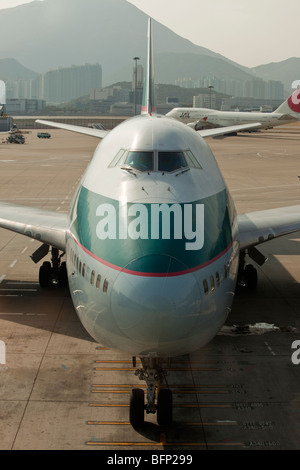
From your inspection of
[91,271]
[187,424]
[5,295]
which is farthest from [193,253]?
[5,295]

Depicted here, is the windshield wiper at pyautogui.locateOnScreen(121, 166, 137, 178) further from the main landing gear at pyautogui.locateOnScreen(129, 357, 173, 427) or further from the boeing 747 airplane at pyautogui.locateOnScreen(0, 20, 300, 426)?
the main landing gear at pyautogui.locateOnScreen(129, 357, 173, 427)

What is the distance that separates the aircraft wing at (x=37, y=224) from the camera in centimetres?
2079

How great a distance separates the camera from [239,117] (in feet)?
455

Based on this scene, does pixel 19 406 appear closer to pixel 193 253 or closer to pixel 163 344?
pixel 163 344

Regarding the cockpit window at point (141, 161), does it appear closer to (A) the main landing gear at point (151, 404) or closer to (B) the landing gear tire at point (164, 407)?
(A) the main landing gear at point (151, 404)

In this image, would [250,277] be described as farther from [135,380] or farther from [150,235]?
[150,235]

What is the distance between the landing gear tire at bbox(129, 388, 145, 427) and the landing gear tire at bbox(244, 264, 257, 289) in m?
12.3

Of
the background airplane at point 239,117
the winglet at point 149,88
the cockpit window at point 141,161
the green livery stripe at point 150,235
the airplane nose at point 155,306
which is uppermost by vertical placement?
the background airplane at point 239,117

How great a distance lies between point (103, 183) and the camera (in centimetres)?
1528

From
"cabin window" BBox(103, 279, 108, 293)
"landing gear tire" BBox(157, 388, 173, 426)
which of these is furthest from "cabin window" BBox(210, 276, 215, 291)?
"landing gear tire" BBox(157, 388, 173, 426)

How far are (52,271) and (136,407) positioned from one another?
40.8 feet

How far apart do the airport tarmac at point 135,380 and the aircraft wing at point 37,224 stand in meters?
3.00

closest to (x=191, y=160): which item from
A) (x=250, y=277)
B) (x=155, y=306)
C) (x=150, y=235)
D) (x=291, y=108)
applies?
(x=150, y=235)

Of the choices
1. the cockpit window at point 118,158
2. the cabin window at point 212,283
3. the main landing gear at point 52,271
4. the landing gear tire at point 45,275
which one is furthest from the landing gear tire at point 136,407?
the landing gear tire at point 45,275
